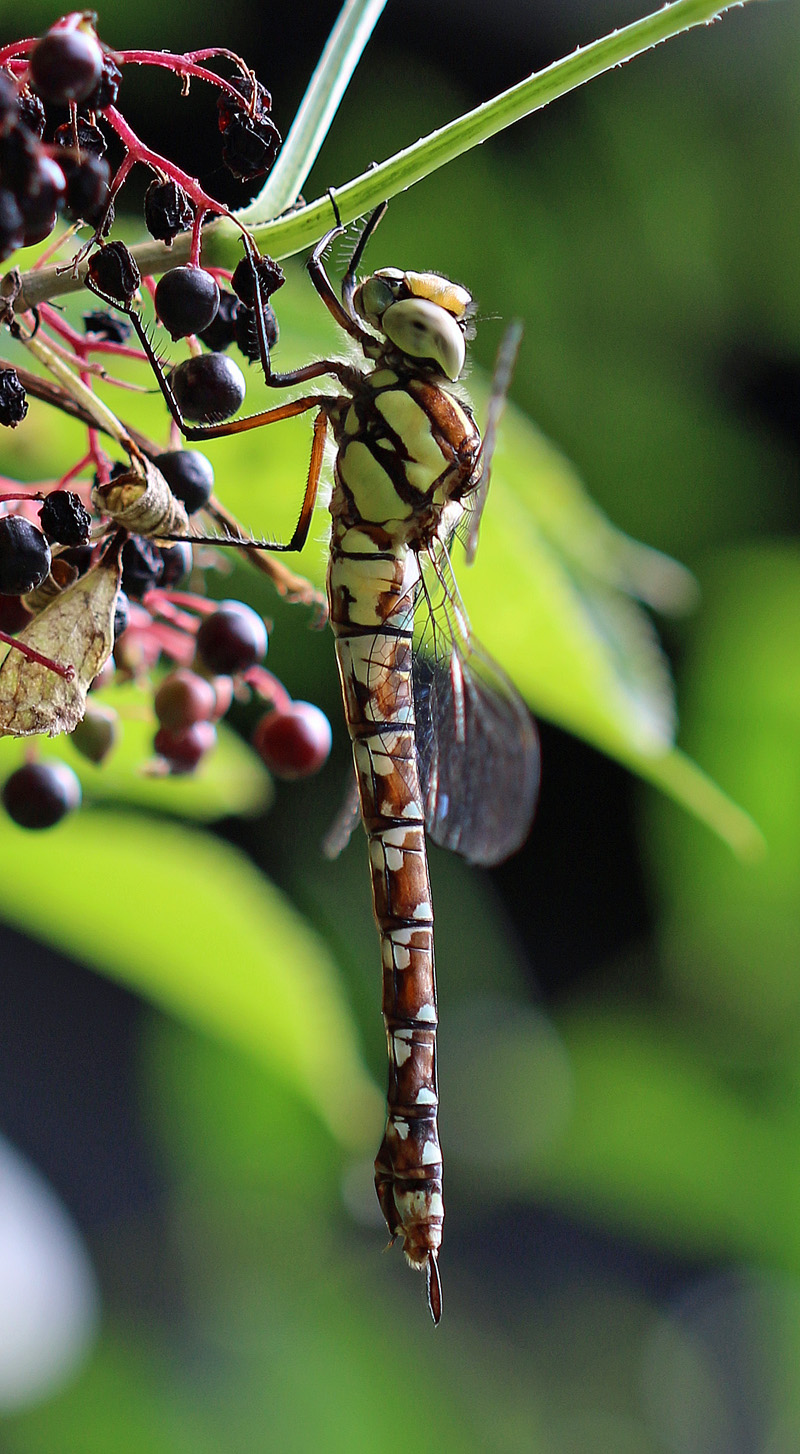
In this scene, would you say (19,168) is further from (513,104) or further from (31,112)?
(513,104)

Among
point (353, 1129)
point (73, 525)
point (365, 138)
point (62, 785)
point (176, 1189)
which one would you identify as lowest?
point (176, 1189)

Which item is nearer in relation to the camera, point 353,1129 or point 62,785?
point 62,785

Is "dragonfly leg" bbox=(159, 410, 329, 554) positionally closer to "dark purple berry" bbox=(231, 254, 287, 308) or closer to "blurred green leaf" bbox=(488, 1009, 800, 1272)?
"dark purple berry" bbox=(231, 254, 287, 308)

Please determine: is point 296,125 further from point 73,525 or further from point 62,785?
point 62,785

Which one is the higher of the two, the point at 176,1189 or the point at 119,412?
the point at 119,412

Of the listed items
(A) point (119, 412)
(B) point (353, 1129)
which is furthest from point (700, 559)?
(A) point (119, 412)

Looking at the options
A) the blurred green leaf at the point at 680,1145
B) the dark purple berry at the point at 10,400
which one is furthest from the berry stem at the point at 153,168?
the blurred green leaf at the point at 680,1145
